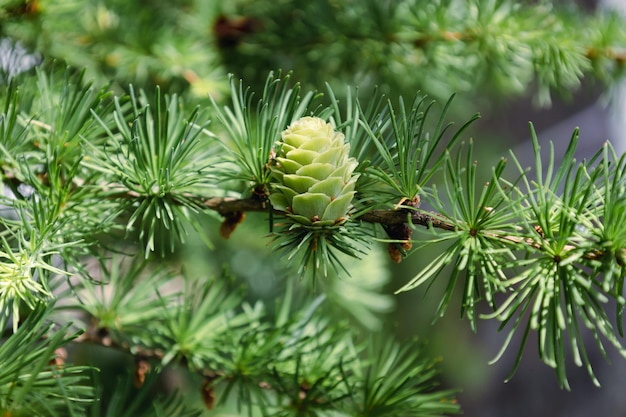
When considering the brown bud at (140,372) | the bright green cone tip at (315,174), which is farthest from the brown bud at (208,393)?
the bright green cone tip at (315,174)

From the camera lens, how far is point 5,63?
37 centimetres

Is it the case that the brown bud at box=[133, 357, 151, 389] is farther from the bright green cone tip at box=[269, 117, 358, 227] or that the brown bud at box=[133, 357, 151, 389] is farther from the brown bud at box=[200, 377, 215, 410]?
the bright green cone tip at box=[269, 117, 358, 227]

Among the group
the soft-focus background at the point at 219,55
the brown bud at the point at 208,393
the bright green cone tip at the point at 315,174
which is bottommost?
the brown bud at the point at 208,393

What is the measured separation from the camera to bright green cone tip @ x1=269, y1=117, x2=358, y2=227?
0.23 m

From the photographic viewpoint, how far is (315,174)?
0.23 metres

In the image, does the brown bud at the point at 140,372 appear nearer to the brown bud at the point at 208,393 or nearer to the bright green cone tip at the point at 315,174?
the brown bud at the point at 208,393

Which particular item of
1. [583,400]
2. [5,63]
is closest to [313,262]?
[5,63]

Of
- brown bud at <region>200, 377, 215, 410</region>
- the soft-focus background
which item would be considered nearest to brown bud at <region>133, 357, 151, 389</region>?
brown bud at <region>200, 377, 215, 410</region>

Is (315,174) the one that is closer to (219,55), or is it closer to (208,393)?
(208,393)

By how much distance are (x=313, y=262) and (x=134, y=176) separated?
8 cm

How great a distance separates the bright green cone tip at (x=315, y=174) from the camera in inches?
9.1

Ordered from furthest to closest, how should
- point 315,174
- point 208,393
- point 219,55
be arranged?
point 219,55 < point 208,393 < point 315,174

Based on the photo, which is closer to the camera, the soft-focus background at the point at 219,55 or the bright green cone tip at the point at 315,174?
the bright green cone tip at the point at 315,174

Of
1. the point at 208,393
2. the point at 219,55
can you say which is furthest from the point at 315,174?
the point at 219,55
